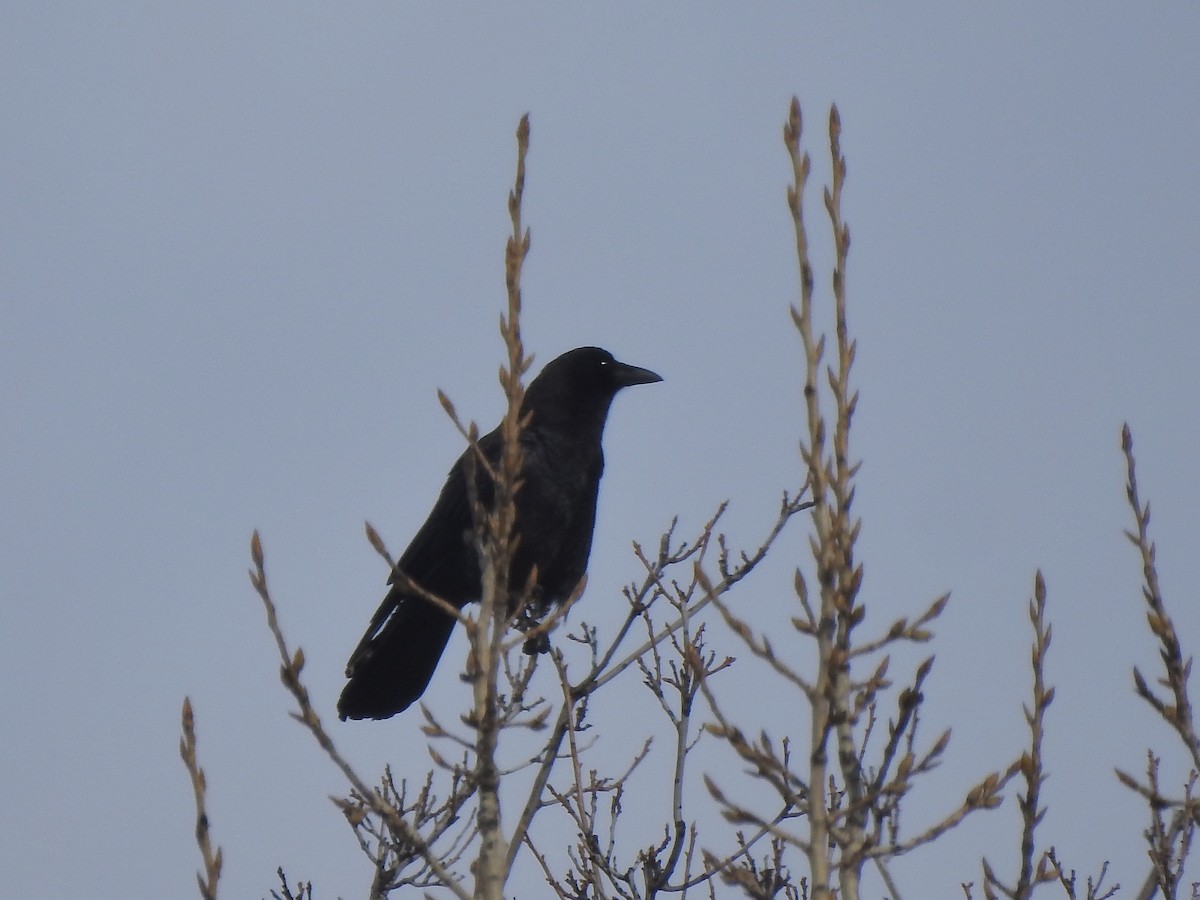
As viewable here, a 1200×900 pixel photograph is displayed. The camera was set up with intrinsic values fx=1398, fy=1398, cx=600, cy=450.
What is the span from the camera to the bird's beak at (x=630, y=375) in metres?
8.21

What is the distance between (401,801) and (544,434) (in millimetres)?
2035

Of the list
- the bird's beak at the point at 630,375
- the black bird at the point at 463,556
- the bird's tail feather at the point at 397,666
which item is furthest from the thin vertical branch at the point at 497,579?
the bird's beak at the point at 630,375

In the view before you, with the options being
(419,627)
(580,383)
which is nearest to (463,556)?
(419,627)

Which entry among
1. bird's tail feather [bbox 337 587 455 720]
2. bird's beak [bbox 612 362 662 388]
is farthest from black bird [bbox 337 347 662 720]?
bird's beak [bbox 612 362 662 388]

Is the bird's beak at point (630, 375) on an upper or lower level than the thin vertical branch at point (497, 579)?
upper

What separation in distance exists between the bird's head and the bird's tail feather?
121 centimetres

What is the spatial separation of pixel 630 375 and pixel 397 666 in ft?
7.48

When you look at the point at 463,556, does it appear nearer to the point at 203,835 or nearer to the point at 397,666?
the point at 397,666

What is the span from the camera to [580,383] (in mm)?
8000

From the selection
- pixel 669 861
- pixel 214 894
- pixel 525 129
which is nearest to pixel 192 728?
pixel 214 894

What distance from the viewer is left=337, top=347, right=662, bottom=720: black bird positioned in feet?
23.0

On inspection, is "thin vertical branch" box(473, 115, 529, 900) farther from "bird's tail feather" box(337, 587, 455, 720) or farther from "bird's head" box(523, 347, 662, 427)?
"bird's head" box(523, 347, 662, 427)

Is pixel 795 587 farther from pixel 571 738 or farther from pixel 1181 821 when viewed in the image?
pixel 571 738

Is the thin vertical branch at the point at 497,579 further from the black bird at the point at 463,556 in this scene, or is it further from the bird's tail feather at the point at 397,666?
the bird's tail feather at the point at 397,666
